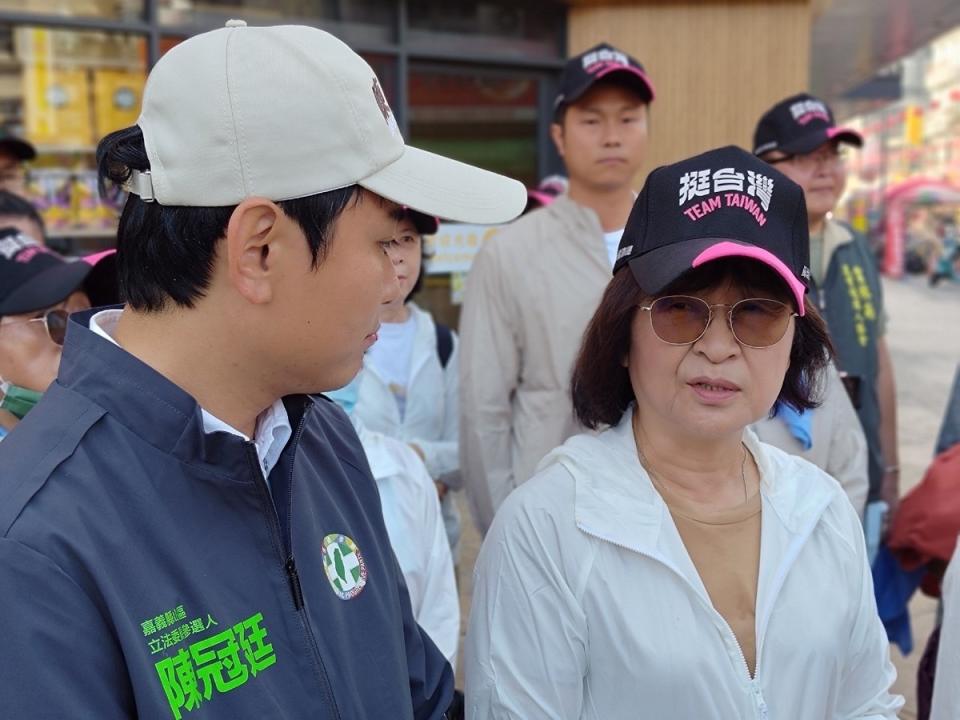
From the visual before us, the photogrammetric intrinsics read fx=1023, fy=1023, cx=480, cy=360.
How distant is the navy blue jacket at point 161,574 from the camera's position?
110cm

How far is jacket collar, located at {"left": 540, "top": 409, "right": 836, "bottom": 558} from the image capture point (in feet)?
5.97

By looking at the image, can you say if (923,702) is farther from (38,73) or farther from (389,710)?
(38,73)

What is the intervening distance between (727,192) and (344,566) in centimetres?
97

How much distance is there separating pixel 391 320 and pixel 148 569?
2.36 metres

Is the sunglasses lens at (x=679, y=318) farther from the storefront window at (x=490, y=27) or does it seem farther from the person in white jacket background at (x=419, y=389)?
the storefront window at (x=490, y=27)

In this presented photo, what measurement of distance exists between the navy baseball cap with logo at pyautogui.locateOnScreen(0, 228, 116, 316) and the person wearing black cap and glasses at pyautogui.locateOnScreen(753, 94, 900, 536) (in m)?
2.41

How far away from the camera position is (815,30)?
13.6m

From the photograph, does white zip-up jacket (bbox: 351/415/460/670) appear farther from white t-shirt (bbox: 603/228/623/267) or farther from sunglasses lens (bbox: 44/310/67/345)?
white t-shirt (bbox: 603/228/623/267)

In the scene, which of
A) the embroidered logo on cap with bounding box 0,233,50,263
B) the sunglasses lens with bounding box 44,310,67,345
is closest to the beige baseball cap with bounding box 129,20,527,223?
the sunglasses lens with bounding box 44,310,67,345

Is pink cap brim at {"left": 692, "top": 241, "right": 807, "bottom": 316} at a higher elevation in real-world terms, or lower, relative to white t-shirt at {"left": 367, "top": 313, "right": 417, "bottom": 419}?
higher

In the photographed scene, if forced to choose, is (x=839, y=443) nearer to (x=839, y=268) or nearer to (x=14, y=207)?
(x=839, y=268)

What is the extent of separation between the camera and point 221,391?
4.49ft

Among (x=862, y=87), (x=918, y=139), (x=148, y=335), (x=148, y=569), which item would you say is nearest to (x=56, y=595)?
(x=148, y=569)

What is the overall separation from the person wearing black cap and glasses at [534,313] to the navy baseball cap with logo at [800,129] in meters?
0.70
